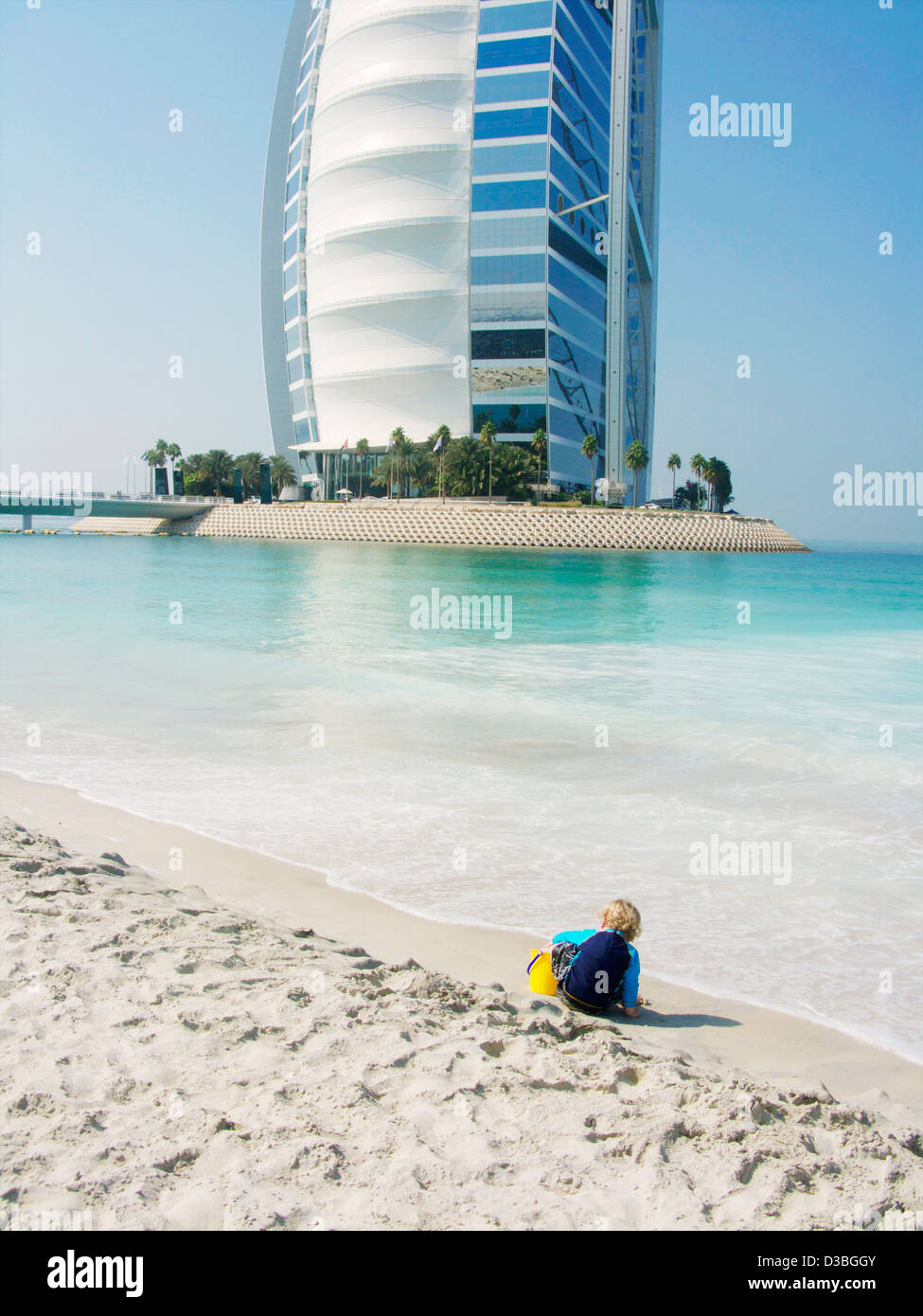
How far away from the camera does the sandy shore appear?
2.87 metres

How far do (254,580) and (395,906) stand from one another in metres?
38.8

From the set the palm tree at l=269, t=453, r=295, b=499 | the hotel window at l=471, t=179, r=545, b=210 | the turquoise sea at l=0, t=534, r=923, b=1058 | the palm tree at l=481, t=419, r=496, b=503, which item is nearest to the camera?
the turquoise sea at l=0, t=534, r=923, b=1058

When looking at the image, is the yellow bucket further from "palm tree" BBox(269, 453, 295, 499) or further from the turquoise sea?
"palm tree" BBox(269, 453, 295, 499)

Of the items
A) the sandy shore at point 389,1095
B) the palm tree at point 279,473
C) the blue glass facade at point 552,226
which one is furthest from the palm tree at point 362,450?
the sandy shore at point 389,1095

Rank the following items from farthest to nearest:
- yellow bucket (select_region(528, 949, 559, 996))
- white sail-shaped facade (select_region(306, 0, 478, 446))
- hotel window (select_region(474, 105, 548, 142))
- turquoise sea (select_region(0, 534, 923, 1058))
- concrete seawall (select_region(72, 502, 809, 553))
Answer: white sail-shaped facade (select_region(306, 0, 478, 446)) → hotel window (select_region(474, 105, 548, 142)) → concrete seawall (select_region(72, 502, 809, 553)) → turquoise sea (select_region(0, 534, 923, 1058)) → yellow bucket (select_region(528, 949, 559, 996))

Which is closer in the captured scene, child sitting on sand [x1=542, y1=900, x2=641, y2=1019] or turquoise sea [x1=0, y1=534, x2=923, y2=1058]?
child sitting on sand [x1=542, y1=900, x2=641, y2=1019]

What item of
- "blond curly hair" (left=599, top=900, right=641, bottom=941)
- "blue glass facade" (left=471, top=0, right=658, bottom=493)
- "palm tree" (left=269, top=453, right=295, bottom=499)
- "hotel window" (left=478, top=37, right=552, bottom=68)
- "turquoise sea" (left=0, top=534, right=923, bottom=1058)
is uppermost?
"hotel window" (left=478, top=37, right=552, bottom=68)

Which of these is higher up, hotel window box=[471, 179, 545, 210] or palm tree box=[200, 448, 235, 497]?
hotel window box=[471, 179, 545, 210]

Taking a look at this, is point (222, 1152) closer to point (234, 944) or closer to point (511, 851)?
point (234, 944)

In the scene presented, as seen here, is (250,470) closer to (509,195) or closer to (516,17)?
(509,195)

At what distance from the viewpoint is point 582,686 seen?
16.9m

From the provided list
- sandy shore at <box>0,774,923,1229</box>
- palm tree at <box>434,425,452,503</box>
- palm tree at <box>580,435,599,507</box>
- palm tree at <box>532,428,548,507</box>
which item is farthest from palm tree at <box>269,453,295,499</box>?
sandy shore at <box>0,774,923,1229</box>

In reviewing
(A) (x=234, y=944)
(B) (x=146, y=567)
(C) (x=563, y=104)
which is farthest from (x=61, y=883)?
(C) (x=563, y=104)

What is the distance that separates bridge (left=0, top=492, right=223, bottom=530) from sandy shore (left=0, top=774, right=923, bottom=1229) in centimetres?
11149
